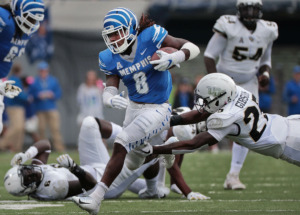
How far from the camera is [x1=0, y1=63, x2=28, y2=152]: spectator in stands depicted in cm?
1403

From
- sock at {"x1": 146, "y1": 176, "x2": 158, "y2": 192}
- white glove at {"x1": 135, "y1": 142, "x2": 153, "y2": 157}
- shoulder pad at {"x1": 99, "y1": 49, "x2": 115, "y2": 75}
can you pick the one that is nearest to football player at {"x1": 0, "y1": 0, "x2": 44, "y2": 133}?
shoulder pad at {"x1": 99, "y1": 49, "x2": 115, "y2": 75}

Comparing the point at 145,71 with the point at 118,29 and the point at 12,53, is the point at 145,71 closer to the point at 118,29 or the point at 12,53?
the point at 118,29

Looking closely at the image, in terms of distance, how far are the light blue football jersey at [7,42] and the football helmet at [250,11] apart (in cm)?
227

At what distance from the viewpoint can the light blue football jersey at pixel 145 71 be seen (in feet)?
19.5

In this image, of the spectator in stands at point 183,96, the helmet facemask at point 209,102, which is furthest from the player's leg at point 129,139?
the spectator in stands at point 183,96

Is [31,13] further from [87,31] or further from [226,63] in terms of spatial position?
[87,31]

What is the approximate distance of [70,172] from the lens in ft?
22.5

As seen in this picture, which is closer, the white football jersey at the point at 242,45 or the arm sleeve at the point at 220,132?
the arm sleeve at the point at 220,132

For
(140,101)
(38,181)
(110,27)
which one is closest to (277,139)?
(140,101)

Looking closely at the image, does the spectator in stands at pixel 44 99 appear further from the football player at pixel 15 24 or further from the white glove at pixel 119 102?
the white glove at pixel 119 102

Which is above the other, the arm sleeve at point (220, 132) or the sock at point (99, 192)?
the arm sleeve at point (220, 132)

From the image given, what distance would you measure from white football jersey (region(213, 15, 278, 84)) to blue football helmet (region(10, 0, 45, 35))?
76.6 inches

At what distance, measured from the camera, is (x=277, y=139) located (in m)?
5.82

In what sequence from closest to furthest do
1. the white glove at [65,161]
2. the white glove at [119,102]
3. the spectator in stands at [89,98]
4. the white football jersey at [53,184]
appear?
the white glove at [119,102]
the white glove at [65,161]
the white football jersey at [53,184]
the spectator in stands at [89,98]
